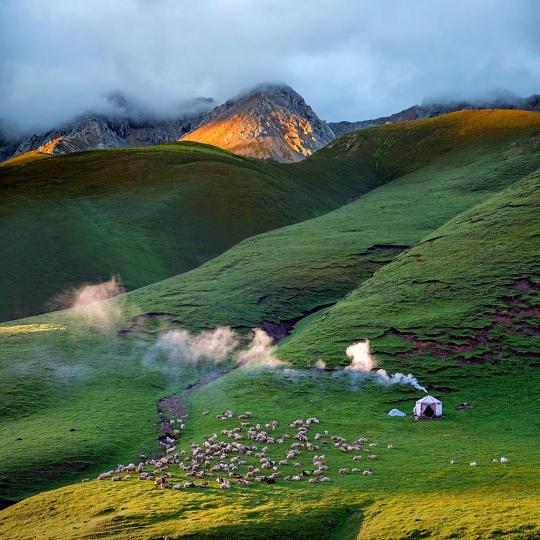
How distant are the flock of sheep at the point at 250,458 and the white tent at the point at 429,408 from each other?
7.09m

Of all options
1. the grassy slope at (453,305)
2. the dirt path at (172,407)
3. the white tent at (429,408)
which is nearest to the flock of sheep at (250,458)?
the dirt path at (172,407)

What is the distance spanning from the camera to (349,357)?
56.1 m

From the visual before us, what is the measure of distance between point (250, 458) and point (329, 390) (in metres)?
15.9

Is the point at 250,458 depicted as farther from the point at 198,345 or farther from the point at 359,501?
the point at 198,345

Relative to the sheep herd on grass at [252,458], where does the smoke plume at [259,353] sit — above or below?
above

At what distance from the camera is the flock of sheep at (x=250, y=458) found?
32781 millimetres

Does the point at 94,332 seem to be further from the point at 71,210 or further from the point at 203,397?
the point at 71,210

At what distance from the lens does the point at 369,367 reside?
53.8m

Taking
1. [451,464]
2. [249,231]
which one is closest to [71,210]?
[249,231]

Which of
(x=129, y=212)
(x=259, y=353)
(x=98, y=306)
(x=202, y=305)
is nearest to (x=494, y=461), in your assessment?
(x=259, y=353)

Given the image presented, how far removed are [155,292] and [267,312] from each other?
61.8 feet

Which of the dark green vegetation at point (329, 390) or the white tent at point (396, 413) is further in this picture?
the white tent at point (396, 413)

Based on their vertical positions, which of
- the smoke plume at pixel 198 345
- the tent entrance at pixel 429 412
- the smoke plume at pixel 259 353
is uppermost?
the smoke plume at pixel 198 345

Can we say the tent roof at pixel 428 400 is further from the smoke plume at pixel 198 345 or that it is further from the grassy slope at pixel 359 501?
the smoke plume at pixel 198 345
